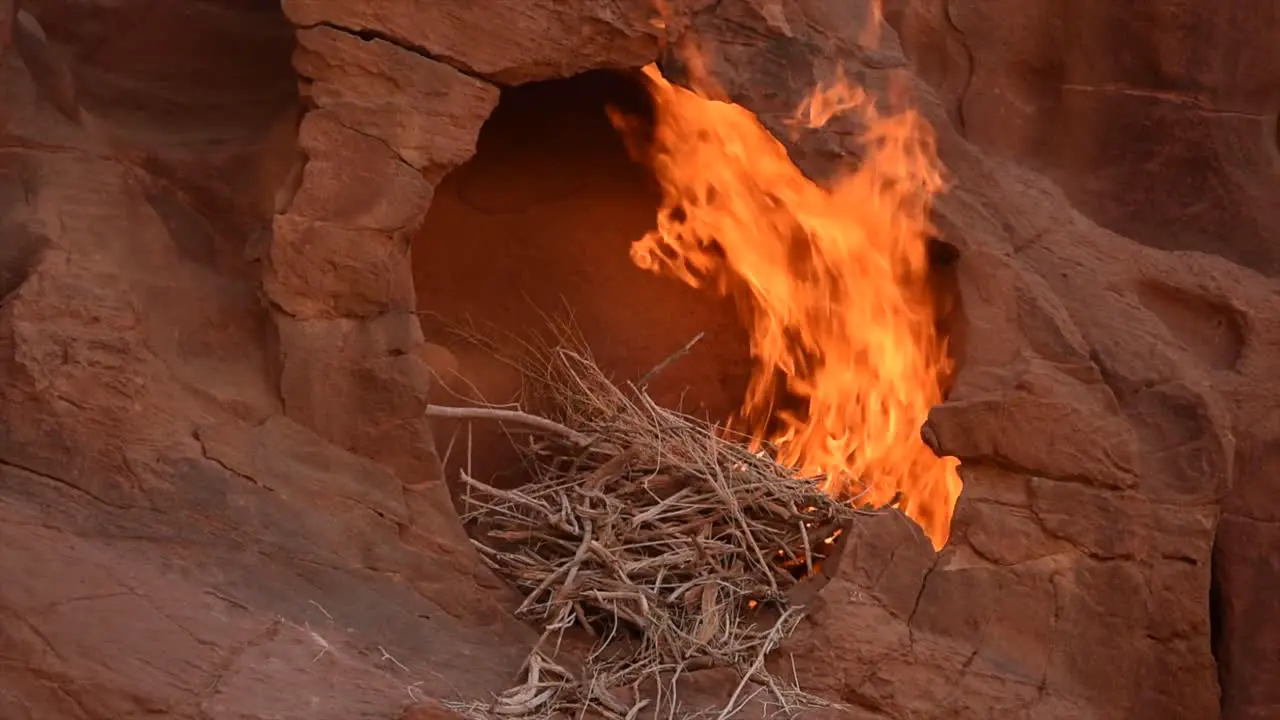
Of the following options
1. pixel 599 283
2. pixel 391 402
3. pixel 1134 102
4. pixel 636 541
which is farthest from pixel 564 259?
pixel 1134 102

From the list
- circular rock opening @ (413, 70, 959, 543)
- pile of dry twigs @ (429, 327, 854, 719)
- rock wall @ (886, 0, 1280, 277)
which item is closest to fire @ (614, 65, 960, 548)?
circular rock opening @ (413, 70, 959, 543)

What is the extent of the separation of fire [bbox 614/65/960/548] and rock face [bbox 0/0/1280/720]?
0.14 meters

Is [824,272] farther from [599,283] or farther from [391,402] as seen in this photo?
[391,402]

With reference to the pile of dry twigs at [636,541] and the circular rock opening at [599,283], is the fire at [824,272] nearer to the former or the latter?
the circular rock opening at [599,283]

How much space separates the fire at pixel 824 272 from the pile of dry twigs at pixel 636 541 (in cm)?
28

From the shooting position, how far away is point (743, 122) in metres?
4.93

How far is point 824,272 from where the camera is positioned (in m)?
5.21

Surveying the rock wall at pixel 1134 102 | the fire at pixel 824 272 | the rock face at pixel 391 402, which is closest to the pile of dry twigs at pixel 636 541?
the rock face at pixel 391 402

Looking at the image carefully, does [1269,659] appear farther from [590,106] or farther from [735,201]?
[590,106]

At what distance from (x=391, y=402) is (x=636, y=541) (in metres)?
0.86

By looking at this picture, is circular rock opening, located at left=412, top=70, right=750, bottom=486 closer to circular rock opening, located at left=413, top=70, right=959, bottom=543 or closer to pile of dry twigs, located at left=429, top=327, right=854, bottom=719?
circular rock opening, located at left=413, top=70, right=959, bottom=543

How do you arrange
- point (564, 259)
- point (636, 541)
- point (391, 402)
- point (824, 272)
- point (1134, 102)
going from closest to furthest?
point (391, 402) < point (636, 541) < point (824, 272) < point (1134, 102) < point (564, 259)

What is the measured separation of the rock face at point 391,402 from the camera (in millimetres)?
3721

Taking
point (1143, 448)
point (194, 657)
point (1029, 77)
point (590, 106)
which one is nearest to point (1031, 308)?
point (1143, 448)
